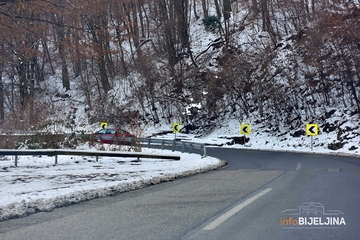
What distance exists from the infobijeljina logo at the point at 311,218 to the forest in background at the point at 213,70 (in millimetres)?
10033

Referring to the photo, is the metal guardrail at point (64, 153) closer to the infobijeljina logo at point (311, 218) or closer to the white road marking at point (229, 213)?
the white road marking at point (229, 213)

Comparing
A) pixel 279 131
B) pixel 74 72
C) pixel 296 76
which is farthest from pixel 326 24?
pixel 74 72

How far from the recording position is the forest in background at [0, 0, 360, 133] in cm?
3097

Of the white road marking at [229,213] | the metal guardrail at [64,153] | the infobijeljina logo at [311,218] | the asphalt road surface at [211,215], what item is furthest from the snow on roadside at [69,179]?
the infobijeljina logo at [311,218]

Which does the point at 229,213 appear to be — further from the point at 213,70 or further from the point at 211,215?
the point at 213,70

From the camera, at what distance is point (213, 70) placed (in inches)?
1774

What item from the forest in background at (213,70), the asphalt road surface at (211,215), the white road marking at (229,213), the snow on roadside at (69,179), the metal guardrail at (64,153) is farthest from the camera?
the forest in background at (213,70)

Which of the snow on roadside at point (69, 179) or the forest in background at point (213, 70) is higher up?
the forest in background at point (213, 70)

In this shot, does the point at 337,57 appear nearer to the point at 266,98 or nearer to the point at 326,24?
the point at 326,24

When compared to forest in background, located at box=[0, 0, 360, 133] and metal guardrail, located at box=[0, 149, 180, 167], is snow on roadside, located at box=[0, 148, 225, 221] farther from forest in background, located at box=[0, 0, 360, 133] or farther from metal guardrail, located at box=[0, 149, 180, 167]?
forest in background, located at box=[0, 0, 360, 133]

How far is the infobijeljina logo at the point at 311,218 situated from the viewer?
7666mm

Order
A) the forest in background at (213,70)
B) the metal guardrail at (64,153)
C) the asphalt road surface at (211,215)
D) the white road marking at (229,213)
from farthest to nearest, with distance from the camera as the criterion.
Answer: the forest in background at (213,70), the metal guardrail at (64,153), the white road marking at (229,213), the asphalt road surface at (211,215)

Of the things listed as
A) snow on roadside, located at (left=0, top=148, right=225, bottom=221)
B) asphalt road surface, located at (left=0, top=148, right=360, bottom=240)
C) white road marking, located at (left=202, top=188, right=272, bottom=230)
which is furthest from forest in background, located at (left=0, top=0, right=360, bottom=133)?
white road marking, located at (left=202, top=188, right=272, bottom=230)

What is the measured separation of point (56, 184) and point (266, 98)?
28807 millimetres
